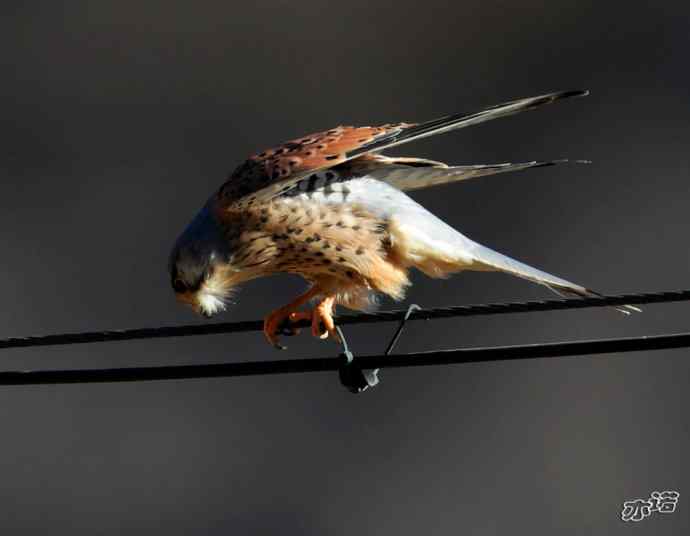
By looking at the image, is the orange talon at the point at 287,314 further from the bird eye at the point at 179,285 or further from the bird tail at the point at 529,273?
the bird tail at the point at 529,273

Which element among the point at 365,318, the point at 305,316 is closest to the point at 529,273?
the point at 305,316

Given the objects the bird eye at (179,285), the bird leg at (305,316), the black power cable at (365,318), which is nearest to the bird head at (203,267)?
the bird eye at (179,285)

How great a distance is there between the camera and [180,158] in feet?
24.3

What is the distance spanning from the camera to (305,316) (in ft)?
13.1

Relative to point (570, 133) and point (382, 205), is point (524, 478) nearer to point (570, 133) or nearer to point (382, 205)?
point (570, 133)

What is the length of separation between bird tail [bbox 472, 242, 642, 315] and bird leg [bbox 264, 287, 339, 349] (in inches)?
16.2

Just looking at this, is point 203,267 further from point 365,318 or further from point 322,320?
point 365,318

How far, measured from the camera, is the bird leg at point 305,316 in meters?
3.86

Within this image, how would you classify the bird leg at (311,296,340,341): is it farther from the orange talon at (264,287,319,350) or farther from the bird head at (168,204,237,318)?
the bird head at (168,204,237,318)

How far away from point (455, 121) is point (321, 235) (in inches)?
24.5

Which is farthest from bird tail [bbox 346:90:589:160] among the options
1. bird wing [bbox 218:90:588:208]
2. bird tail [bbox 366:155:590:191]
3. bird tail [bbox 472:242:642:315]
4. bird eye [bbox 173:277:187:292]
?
bird eye [bbox 173:277:187:292]

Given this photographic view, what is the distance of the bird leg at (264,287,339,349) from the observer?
386 cm

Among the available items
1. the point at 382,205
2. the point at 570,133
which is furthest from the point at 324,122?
the point at 382,205

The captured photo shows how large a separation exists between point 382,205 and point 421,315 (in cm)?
86
